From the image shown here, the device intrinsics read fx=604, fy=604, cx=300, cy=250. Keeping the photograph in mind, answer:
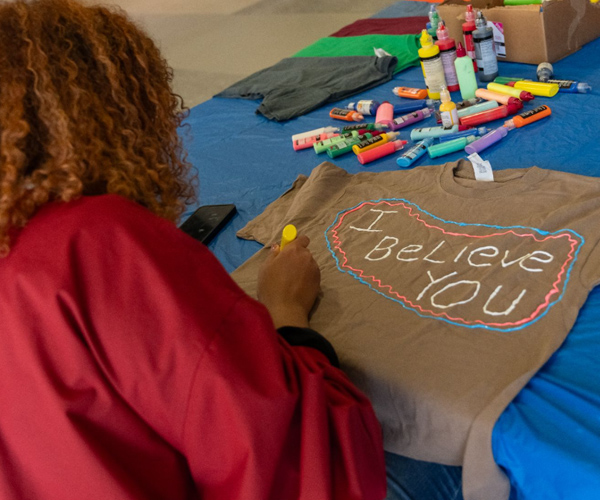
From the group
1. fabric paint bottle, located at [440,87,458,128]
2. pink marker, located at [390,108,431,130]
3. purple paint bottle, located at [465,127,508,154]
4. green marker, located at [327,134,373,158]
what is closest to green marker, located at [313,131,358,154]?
green marker, located at [327,134,373,158]

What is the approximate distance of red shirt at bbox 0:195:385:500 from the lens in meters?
0.67

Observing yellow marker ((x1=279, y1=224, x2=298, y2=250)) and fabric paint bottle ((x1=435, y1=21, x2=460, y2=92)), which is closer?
yellow marker ((x1=279, y1=224, x2=298, y2=250))

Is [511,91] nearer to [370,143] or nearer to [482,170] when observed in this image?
[370,143]

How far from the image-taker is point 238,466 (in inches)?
27.6

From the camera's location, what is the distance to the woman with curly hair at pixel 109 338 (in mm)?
669

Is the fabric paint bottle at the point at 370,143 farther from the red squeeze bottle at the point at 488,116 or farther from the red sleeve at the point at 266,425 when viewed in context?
the red sleeve at the point at 266,425

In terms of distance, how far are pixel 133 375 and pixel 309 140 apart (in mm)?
1277

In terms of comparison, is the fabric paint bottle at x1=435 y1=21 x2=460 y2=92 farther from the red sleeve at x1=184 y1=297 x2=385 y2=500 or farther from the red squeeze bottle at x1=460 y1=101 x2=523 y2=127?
the red sleeve at x1=184 y1=297 x2=385 y2=500

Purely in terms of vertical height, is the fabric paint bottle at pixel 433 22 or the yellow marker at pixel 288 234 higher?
the fabric paint bottle at pixel 433 22

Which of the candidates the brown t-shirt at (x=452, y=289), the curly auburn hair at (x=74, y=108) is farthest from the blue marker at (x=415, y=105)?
the curly auburn hair at (x=74, y=108)

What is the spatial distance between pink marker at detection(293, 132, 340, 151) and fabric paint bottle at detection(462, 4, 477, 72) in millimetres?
524

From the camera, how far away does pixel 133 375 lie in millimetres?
676

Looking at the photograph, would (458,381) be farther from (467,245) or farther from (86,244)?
(86,244)

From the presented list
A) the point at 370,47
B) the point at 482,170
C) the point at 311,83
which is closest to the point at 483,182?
the point at 482,170
